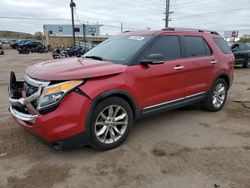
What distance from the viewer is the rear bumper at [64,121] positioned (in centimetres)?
335

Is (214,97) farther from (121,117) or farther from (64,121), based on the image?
(64,121)

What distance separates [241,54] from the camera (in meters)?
15.1

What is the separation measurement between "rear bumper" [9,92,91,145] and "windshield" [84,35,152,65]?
3.48 ft

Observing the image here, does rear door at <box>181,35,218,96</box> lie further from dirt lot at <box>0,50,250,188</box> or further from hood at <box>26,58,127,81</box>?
hood at <box>26,58,127,81</box>

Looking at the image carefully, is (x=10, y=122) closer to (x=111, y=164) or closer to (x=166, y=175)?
(x=111, y=164)

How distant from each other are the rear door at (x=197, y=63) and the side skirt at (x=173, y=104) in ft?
0.28

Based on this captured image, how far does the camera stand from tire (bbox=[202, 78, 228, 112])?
573cm

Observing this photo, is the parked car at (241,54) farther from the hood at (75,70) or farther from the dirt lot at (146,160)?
the hood at (75,70)

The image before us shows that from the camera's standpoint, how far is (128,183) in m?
3.11

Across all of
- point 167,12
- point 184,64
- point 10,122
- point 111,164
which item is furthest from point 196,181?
point 167,12

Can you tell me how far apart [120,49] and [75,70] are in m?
1.24

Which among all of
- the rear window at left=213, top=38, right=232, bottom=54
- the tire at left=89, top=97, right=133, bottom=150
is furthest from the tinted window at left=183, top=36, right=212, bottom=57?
the tire at left=89, top=97, right=133, bottom=150

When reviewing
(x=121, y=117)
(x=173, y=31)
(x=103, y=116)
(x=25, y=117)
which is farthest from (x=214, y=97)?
(x=25, y=117)

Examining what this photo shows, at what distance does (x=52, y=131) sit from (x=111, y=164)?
88 centimetres
